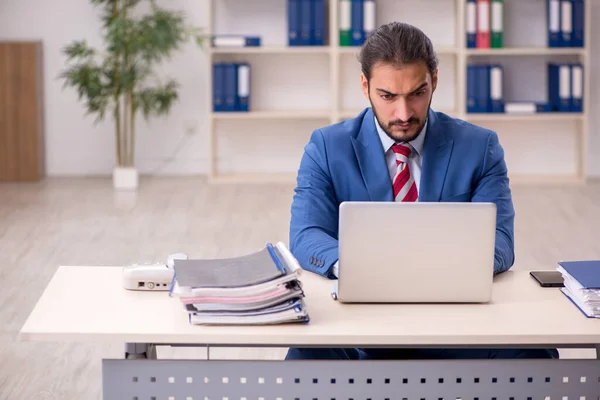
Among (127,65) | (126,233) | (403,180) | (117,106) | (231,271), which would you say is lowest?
(126,233)

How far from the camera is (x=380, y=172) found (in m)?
2.55

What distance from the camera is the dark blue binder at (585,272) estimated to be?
2049mm

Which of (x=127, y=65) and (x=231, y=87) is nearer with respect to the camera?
(x=127, y=65)

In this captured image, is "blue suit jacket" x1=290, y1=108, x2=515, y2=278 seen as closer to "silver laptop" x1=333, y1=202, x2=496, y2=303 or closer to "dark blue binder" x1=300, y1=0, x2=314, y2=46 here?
"silver laptop" x1=333, y1=202, x2=496, y2=303

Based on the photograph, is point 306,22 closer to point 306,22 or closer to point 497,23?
point 306,22

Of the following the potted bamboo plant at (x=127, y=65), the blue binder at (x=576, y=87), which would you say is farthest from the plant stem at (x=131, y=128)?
the blue binder at (x=576, y=87)

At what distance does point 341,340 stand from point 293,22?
5104 millimetres

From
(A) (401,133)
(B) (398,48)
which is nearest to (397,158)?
(A) (401,133)

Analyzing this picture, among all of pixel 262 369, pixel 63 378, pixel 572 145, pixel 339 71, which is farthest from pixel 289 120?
pixel 262 369

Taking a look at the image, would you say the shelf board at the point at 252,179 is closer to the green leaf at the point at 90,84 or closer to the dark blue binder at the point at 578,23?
the green leaf at the point at 90,84

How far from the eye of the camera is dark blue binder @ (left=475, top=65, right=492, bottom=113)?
6.78 metres

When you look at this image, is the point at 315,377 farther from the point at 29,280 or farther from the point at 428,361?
the point at 29,280

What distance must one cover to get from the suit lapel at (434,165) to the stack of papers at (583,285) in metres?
0.45

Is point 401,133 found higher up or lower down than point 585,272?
higher up
